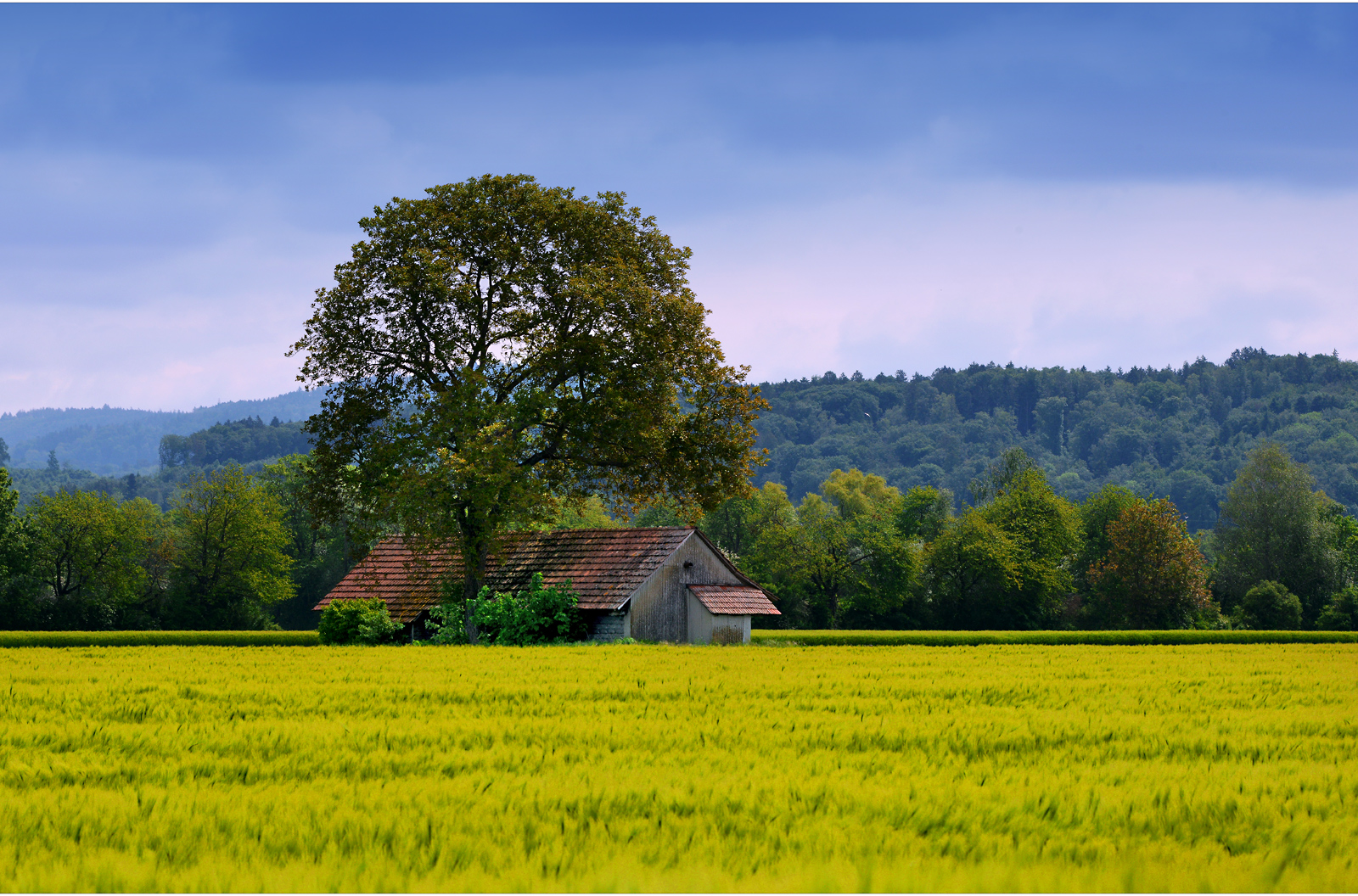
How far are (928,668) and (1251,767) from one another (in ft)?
36.1

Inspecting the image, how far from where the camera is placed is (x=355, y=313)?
129 feet

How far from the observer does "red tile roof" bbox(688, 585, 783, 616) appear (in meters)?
43.2

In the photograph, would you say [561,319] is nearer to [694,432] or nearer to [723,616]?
[694,432]

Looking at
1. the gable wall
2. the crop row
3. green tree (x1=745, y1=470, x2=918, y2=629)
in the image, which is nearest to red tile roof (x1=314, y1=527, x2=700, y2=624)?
the gable wall

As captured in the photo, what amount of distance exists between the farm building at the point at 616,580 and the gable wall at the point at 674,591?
0.03 meters

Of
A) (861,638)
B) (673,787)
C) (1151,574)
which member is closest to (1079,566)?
(1151,574)

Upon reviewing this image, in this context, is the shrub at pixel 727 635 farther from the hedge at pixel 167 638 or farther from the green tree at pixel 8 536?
the green tree at pixel 8 536

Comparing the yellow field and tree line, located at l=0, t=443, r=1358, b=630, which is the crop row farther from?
the yellow field

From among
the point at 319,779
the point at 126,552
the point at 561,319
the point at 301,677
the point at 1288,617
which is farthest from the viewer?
the point at 126,552

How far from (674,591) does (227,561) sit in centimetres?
4612

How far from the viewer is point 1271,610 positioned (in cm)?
6950

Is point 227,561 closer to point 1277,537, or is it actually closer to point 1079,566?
point 1079,566

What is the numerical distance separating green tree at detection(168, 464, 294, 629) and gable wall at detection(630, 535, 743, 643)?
143ft

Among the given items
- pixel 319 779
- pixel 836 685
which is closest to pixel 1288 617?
pixel 836 685
